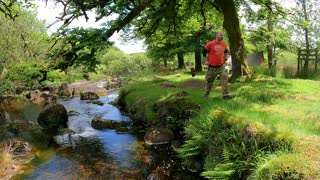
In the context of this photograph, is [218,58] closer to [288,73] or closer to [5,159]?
[5,159]

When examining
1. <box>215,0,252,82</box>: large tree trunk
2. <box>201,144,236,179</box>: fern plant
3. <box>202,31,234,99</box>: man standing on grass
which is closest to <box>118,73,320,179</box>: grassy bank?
<box>201,144,236,179</box>: fern plant

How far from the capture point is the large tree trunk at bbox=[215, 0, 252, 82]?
18859mm

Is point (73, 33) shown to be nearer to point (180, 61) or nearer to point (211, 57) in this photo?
point (211, 57)

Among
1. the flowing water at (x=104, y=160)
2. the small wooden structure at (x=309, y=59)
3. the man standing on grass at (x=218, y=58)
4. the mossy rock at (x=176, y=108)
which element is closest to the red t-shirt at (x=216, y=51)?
the man standing on grass at (x=218, y=58)

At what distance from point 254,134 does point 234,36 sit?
11138 millimetres

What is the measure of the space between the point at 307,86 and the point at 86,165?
1089 cm

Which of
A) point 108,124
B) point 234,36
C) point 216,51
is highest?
point 234,36

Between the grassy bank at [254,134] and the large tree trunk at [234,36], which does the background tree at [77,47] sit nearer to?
the grassy bank at [254,134]

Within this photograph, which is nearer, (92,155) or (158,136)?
(92,155)

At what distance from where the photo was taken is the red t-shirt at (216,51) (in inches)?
520

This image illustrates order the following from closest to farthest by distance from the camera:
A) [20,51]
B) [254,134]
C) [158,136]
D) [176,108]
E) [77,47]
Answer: [254,134] → [158,136] → [176,108] → [77,47] → [20,51]

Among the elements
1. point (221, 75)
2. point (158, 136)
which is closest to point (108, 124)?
point (158, 136)

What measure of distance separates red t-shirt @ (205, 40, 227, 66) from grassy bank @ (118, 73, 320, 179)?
5.06 feet

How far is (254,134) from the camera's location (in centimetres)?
873
